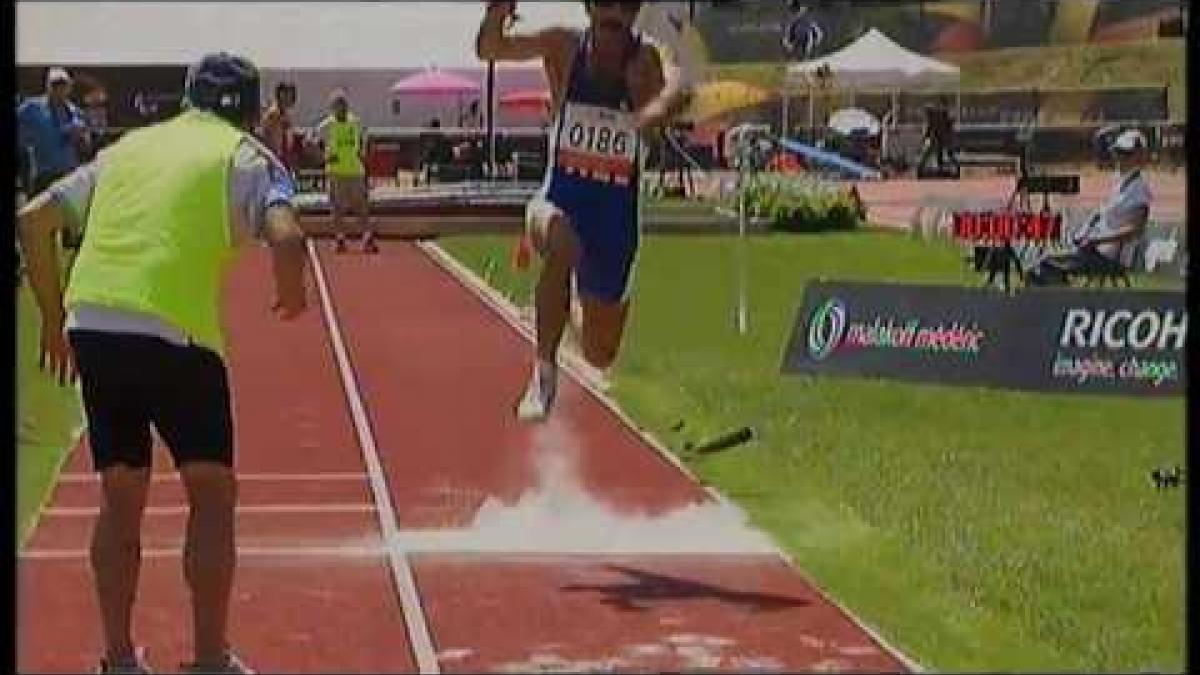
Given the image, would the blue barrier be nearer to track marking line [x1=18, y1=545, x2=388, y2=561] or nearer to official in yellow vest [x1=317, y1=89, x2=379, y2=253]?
official in yellow vest [x1=317, y1=89, x2=379, y2=253]

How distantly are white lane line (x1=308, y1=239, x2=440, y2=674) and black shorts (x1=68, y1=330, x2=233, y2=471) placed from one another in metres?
0.62

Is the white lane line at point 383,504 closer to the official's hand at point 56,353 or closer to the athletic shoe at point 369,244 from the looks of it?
the athletic shoe at point 369,244

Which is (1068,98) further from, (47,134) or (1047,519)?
(47,134)

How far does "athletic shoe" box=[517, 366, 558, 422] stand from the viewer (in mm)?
6434

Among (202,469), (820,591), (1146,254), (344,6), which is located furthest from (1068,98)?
(202,469)

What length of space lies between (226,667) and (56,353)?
2.82 feet

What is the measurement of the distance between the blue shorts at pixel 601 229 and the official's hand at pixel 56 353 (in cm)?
127

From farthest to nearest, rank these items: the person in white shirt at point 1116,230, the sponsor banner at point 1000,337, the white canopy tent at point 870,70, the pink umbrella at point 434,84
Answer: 1. the person in white shirt at point 1116,230
2. the sponsor banner at point 1000,337
3. the white canopy tent at point 870,70
4. the pink umbrella at point 434,84

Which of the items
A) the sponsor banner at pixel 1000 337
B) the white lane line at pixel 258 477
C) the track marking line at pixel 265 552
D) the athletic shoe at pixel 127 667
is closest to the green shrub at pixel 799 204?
the sponsor banner at pixel 1000 337

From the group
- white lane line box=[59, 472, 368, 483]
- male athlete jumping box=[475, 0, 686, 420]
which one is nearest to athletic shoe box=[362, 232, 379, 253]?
male athlete jumping box=[475, 0, 686, 420]

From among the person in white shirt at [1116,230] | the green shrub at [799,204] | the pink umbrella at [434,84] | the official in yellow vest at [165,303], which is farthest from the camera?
the person in white shirt at [1116,230]

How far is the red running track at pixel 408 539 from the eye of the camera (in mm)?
5867

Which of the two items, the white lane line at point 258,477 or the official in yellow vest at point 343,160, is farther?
the official in yellow vest at point 343,160

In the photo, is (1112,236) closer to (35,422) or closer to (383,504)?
(383,504)
